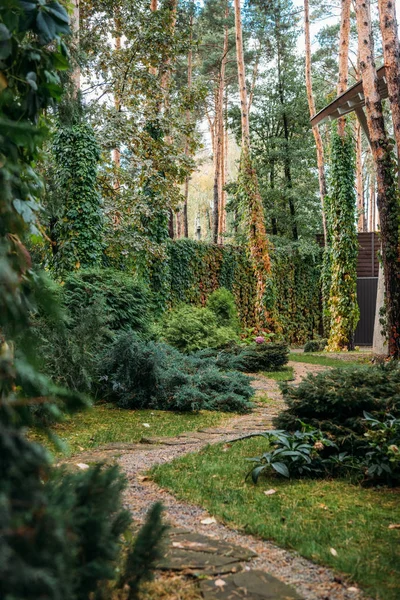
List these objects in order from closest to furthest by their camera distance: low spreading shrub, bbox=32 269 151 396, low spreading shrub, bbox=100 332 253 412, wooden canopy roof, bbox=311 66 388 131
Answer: low spreading shrub, bbox=32 269 151 396, low spreading shrub, bbox=100 332 253 412, wooden canopy roof, bbox=311 66 388 131

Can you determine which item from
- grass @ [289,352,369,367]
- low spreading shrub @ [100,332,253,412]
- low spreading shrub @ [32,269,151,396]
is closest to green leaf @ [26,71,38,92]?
low spreading shrub @ [32,269,151,396]

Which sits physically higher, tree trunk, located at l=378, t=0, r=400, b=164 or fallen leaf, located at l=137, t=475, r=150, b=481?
tree trunk, located at l=378, t=0, r=400, b=164

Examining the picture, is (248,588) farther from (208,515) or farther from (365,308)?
(365,308)

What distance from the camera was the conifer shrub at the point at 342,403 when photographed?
396cm

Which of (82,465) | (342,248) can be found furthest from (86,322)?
(342,248)

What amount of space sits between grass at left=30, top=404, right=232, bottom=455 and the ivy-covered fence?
617 centimetres

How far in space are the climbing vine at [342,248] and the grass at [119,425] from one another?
8.10 meters

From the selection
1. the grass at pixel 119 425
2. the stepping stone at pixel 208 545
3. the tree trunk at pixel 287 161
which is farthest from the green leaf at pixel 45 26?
the tree trunk at pixel 287 161

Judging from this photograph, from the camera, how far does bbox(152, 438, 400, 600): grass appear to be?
2.38 m

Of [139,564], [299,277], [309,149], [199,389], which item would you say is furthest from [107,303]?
[309,149]

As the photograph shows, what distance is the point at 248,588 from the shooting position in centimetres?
208

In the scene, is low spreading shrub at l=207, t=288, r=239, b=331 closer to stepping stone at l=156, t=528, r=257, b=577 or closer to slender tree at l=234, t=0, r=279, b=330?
slender tree at l=234, t=0, r=279, b=330

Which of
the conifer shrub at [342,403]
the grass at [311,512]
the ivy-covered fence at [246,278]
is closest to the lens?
the grass at [311,512]

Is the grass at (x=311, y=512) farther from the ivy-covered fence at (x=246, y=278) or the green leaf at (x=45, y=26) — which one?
the ivy-covered fence at (x=246, y=278)
